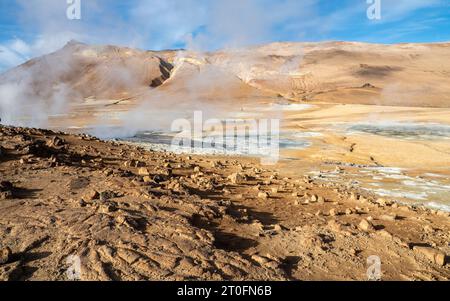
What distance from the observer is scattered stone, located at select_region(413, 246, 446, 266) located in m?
4.88

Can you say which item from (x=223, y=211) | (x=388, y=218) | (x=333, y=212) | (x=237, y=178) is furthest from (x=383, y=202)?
(x=223, y=211)

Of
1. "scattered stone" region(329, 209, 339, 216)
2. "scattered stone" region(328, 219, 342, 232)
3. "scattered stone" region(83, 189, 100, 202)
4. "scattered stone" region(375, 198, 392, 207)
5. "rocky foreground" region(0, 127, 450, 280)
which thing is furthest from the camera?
"scattered stone" region(375, 198, 392, 207)

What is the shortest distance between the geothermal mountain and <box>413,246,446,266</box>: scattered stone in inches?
1883

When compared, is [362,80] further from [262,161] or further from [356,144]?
[262,161]

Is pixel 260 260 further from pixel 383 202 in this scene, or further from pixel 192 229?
pixel 383 202

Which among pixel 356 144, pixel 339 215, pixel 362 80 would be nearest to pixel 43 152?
pixel 339 215

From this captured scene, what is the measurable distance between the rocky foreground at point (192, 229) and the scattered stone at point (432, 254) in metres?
0.01

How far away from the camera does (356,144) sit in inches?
744

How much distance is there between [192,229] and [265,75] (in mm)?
68484

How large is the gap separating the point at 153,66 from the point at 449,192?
73.4 m

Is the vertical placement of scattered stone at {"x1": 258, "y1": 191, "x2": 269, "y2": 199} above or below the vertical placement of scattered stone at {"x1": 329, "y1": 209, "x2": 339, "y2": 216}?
above

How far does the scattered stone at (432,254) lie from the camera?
488 centimetres

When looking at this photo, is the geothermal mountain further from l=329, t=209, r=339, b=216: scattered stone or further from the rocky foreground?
l=329, t=209, r=339, b=216: scattered stone

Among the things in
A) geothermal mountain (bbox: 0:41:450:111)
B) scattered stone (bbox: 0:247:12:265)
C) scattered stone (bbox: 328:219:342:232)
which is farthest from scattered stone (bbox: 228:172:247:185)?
geothermal mountain (bbox: 0:41:450:111)
